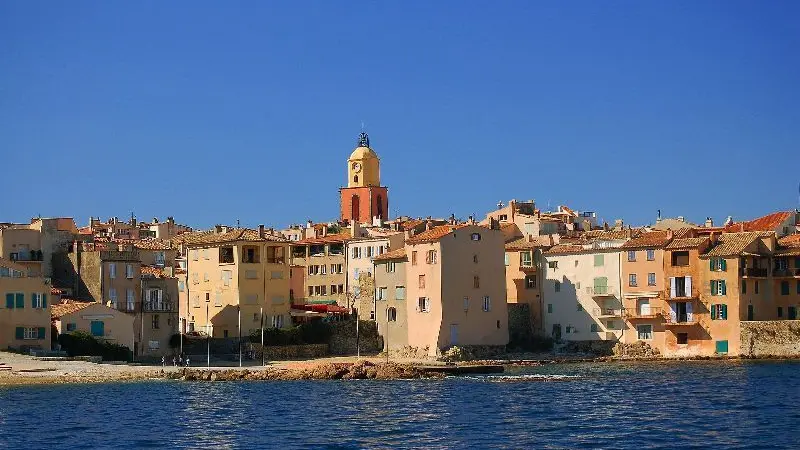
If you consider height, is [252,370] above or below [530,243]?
below

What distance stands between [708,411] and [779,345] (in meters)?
32.3

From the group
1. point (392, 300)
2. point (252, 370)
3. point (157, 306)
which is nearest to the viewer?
point (252, 370)

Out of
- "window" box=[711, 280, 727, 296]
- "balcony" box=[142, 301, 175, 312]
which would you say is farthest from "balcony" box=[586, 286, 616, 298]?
"balcony" box=[142, 301, 175, 312]

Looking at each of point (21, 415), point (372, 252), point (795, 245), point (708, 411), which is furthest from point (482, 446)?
point (372, 252)

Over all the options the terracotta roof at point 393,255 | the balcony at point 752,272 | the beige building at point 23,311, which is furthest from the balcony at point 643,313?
the beige building at point 23,311

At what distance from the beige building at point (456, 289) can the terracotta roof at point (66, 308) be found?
2234cm

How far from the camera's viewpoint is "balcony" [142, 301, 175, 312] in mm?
88000

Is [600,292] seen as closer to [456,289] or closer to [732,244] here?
[732,244]

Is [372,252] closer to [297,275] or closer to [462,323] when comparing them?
[297,275]

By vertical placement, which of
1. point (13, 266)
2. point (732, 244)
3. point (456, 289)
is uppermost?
point (732, 244)

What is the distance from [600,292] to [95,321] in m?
35.3

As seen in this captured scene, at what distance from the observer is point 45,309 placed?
78188mm

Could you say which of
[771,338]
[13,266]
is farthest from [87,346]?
[771,338]

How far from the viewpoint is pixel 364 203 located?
131625 mm
